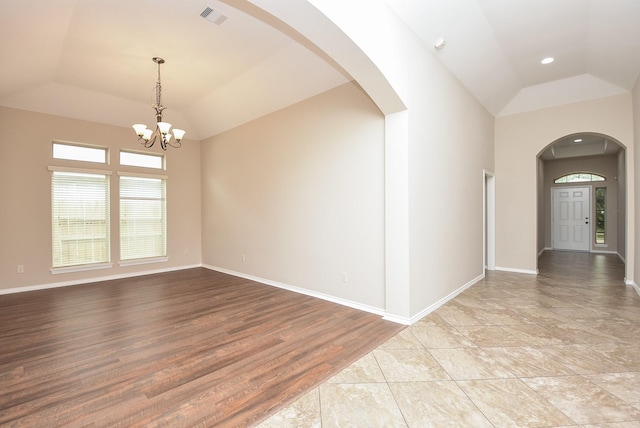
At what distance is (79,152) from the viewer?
18.0 feet

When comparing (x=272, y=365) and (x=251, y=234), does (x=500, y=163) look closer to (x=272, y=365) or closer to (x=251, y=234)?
(x=251, y=234)

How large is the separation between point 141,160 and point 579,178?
11797 millimetres

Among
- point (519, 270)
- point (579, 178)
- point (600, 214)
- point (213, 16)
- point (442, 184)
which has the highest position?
point (213, 16)

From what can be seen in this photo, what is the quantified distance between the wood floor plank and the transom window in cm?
909

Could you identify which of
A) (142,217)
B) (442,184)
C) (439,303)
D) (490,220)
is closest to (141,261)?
(142,217)

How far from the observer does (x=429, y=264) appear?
3643 millimetres

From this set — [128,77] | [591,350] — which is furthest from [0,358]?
[591,350]

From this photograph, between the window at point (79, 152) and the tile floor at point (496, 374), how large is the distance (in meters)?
5.96

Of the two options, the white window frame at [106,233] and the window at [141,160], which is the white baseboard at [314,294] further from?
the window at [141,160]

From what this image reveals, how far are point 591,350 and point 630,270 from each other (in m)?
3.44

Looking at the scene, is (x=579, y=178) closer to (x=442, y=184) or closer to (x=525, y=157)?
(x=525, y=157)

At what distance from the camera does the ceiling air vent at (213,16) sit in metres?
3.10

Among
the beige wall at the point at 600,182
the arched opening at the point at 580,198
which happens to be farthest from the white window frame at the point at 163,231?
the beige wall at the point at 600,182

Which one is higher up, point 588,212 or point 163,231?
point 588,212
